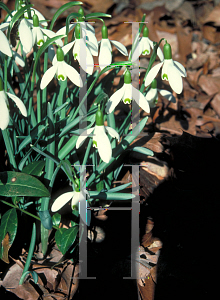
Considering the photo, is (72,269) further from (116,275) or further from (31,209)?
(31,209)

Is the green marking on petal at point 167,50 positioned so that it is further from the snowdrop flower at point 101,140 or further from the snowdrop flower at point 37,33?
the snowdrop flower at point 37,33

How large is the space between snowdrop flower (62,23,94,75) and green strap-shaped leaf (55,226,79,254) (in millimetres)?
604

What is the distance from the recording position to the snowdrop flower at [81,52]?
3.24 feet

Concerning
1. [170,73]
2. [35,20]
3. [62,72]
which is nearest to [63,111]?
[62,72]

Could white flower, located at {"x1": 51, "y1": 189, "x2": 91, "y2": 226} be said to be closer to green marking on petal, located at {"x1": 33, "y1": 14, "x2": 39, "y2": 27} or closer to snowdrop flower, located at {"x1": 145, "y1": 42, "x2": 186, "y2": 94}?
snowdrop flower, located at {"x1": 145, "y1": 42, "x2": 186, "y2": 94}

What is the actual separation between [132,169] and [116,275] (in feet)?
1.76

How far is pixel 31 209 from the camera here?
1252 mm

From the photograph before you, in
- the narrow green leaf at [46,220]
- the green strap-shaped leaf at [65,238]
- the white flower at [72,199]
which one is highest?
the white flower at [72,199]

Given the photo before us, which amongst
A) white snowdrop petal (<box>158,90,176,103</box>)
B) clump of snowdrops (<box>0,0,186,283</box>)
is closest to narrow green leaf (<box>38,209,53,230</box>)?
clump of snowdrops (<box>0,0,186,283</box>)

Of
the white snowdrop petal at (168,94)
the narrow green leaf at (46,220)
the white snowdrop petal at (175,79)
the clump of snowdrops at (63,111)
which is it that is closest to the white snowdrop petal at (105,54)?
the clump of snowdrops at (63,111)

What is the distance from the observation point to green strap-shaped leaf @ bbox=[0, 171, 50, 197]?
0.96 meters

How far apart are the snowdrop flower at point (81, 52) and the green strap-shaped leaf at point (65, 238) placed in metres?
0.60

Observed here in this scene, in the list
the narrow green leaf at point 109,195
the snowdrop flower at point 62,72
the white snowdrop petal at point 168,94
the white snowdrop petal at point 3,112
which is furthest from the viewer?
the white snowdrop petal at point 168,94

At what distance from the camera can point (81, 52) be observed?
3.23 ft
